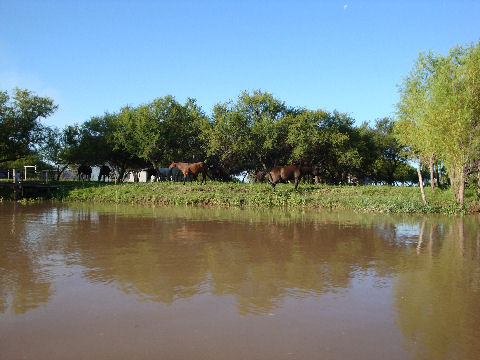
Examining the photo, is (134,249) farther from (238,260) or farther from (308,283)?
(308,283)

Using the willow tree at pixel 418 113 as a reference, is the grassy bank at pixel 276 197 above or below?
below

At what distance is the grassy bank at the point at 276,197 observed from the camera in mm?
22267

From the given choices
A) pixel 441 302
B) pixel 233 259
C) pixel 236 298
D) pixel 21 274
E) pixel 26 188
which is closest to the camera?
pixel 441 302

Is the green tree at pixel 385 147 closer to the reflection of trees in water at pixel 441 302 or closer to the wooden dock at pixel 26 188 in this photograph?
the wooden dock at pixel 26 188

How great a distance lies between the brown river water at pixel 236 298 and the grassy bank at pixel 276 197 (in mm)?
11182

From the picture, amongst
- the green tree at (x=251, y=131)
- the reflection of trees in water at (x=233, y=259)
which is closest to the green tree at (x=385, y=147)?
the green tree at (x=251, y=131)

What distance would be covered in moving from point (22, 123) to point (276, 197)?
25.3 meters

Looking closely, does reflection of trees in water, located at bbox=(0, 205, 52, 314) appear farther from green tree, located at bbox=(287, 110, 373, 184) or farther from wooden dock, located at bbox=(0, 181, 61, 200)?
green tree, located at bbox=(287, 110, 373, 184)

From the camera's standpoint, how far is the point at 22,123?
36.4m

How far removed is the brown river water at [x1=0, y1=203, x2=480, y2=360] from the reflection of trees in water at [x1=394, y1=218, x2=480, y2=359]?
0.07 ft

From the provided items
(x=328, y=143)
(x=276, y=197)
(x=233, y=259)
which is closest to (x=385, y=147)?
(x=328, y=143)

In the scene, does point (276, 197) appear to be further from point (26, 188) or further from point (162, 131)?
point (26, 188)

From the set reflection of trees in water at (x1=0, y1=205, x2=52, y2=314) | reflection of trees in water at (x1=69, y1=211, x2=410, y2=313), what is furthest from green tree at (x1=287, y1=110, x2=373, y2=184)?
reflection of trees in water at (x1=0, y1=205, x2=52, y2=314)

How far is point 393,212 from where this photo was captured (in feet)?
70.8
